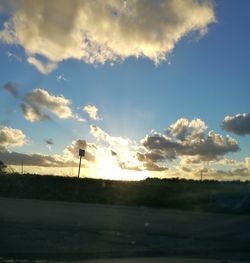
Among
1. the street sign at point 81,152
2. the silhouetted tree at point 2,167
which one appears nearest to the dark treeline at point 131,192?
the street sign at point 81,152

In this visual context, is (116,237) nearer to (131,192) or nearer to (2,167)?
(131,192)

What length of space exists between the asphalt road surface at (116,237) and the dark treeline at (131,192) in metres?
9.89

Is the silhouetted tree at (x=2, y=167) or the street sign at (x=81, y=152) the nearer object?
the street sign at (x=81, y=152)

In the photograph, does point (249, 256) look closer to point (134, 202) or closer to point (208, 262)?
point (208, 262)

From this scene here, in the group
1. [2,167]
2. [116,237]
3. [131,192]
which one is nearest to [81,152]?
[131,192]

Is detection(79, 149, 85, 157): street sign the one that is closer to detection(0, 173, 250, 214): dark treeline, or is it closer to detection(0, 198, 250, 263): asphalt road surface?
detection(0, 173, 250, 214): dark treeline

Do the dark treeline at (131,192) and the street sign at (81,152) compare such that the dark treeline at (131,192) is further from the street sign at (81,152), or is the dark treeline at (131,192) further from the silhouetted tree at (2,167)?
the silhouetted tree at (2,167)

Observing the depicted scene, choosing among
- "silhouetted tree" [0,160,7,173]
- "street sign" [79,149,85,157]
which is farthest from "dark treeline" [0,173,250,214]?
"silhouetted tree" [0,160,7,173]

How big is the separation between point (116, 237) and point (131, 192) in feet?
81.9

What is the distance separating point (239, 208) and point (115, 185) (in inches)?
566

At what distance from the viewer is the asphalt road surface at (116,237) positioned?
41.7ft

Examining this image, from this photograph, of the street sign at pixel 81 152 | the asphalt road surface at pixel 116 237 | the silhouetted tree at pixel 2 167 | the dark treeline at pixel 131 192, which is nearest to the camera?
the asphalt road surface at pixel 116 237

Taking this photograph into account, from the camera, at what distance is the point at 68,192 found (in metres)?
41.1

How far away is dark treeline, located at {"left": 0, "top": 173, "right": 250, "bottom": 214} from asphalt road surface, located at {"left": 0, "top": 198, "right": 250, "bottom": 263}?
9892mm
